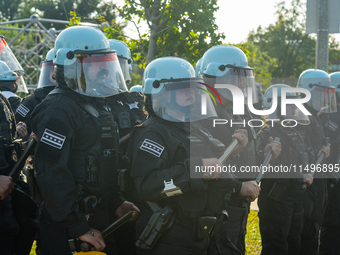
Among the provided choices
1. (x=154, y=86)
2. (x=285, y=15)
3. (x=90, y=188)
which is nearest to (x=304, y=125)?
(x=154, y=86)

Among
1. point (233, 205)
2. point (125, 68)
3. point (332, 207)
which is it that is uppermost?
point (125, 68)

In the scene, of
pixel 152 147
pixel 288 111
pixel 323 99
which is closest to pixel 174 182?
pixel 152 147

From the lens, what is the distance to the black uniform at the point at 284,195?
507 cm

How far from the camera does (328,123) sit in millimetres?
6066

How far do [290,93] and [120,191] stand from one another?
9.15ft

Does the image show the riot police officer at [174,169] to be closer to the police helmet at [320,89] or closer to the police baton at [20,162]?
the police baton at [20,162]

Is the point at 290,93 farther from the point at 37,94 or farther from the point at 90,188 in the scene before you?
the point at 90,188

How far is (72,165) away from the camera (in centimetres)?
297

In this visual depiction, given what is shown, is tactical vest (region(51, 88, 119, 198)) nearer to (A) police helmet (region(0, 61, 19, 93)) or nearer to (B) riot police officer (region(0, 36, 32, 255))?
(B) riot police officer (region(0, 36, 32, 255))

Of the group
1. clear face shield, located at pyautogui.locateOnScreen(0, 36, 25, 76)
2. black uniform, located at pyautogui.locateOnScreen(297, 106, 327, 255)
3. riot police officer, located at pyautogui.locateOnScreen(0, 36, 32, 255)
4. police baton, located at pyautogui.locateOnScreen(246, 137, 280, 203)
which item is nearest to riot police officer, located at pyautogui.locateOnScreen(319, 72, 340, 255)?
black uniform, located at pyautogui.locateOnScreen(297, 106, 327, 255)

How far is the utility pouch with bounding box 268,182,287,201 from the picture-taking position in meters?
Answer: 5.10

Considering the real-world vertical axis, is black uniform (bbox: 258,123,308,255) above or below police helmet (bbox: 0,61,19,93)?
below

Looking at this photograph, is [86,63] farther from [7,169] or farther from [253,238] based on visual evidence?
[253,238]

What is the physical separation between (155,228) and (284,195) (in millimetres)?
2428
